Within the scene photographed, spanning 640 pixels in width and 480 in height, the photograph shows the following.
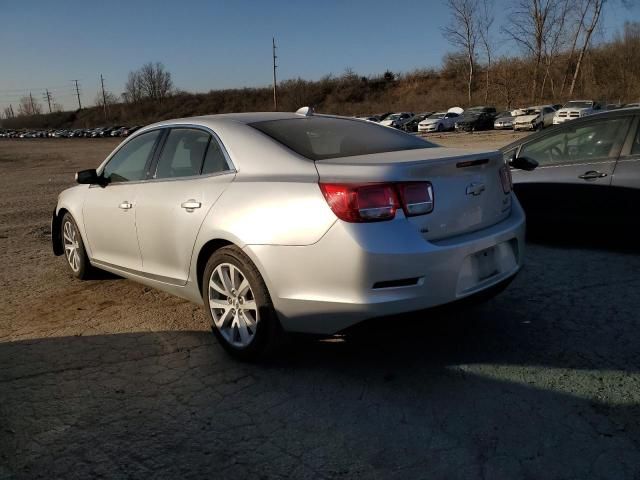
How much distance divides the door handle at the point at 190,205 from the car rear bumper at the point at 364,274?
0.60m

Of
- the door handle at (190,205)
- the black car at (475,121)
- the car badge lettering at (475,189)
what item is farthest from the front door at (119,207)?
the black car at (475,121)

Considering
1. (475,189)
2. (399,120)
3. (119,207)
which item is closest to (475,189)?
(475,189)

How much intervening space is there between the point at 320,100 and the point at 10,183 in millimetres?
82257

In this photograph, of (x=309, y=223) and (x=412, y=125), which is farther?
(x=412, y=125)

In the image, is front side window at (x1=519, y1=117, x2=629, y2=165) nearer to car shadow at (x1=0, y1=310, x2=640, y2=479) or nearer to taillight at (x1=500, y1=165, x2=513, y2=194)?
taillight at (x1=500, y1=165, x2=513, y2=194)

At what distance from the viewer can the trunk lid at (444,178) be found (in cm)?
293

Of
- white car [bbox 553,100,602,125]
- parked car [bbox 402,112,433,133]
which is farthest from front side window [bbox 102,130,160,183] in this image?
parked car [bbox 402,112,433,133]

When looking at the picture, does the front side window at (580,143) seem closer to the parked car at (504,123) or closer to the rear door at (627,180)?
the rear door at (627,180)

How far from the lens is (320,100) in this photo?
312 ft

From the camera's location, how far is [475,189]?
325 cm

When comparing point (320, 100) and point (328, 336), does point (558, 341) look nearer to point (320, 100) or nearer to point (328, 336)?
point (328, 336)

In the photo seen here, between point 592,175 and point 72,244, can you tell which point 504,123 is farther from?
point 72,244

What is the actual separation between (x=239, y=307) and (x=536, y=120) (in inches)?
1342

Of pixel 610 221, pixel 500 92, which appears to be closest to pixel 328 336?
pixel 610 221
